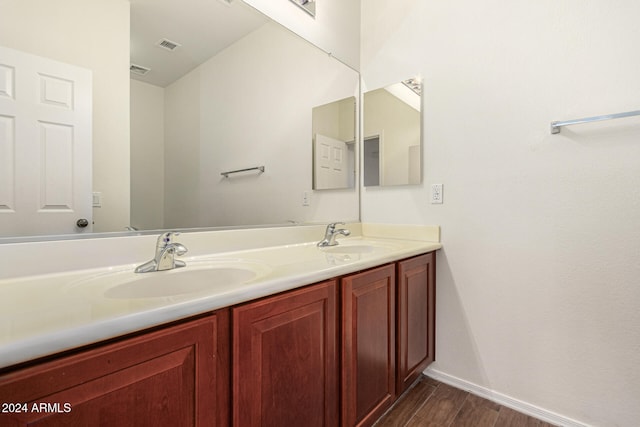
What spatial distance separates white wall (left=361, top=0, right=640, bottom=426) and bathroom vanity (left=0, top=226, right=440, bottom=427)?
0.43 meters

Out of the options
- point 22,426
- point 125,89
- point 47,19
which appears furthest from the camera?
point 125,89

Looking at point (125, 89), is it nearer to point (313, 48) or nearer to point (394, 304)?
point (313, 48)

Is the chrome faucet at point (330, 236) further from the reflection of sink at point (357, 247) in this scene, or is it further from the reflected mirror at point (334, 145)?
the reflected mirror at point (334, 145)

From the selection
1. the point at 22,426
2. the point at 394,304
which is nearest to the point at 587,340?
the point at 394,304

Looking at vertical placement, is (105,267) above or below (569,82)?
below

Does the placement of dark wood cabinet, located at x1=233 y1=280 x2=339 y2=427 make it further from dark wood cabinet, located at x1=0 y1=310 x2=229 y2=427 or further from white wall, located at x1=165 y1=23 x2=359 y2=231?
white wall, located at x1=165 y1=23 x2=359 y2=231

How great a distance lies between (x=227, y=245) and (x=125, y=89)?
0.69 metres

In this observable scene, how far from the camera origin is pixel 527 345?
4.63ft

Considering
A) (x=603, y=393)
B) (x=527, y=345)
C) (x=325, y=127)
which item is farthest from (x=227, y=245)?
(x=603, y=393)

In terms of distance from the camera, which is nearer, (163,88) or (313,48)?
(163,88)

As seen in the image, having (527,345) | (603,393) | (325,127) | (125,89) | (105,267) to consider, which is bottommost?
(603,393)

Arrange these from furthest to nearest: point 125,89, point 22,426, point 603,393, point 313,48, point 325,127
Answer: point 325,127 → point 313,48 → point 603,393 → point 125,89 → point 22,426

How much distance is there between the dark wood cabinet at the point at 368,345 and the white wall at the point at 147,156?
0.77m

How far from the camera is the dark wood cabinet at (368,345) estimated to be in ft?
3.43
